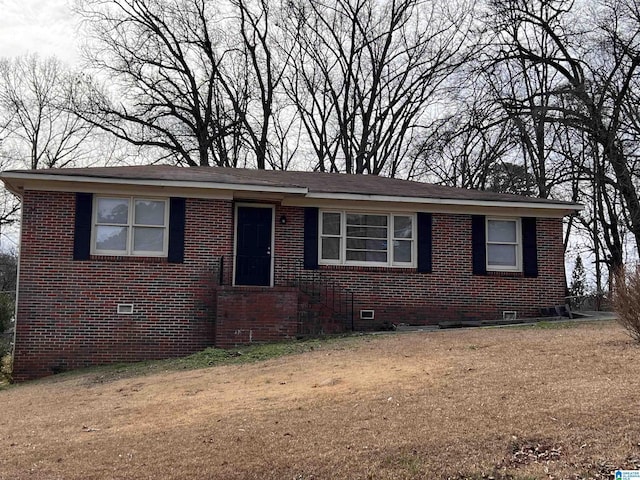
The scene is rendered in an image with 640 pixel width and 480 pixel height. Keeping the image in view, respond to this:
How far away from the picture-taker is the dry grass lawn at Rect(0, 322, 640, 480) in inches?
189

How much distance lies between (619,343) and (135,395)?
22.5 ft

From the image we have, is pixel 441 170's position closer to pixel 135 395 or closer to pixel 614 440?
pixel 135 395

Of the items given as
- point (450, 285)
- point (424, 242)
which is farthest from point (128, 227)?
point (450, 285)

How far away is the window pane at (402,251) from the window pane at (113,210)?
235 inches

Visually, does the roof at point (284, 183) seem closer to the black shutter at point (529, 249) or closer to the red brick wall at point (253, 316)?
the black shutter at point (529, 249)

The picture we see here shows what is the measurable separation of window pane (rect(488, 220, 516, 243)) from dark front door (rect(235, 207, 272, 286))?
5.32 metres

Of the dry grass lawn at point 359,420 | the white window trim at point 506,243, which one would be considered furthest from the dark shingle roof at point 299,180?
the dry grass lawn at point 359,420

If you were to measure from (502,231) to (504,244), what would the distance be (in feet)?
1.03

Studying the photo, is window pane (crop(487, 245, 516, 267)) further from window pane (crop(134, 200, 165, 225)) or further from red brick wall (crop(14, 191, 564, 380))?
window pane (crop(134, 200, 165, 225))

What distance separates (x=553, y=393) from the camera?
6.18 metres

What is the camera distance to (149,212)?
41.5ft

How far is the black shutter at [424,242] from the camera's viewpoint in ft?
45.9

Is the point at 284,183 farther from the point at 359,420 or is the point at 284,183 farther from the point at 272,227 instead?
the point at 359,420

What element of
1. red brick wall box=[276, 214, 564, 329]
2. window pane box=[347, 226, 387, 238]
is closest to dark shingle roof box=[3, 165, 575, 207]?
red brick wall box=[276, 214, 564, 329]
